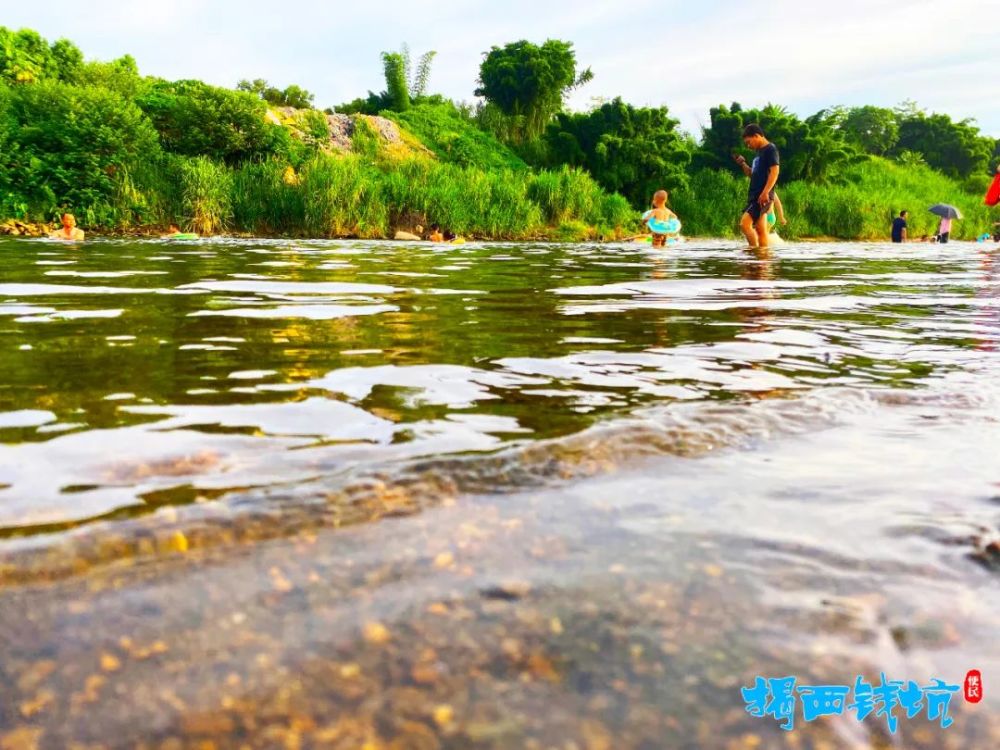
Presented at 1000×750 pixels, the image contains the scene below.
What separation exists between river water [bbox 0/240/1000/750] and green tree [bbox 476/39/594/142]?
113 feet

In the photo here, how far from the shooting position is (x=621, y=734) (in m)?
0.86

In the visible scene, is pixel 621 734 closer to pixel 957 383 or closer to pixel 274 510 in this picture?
pixel 274 510

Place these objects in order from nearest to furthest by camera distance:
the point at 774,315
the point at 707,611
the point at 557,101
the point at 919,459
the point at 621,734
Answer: the point at 621,734 → the point at 707,611 → the point at 919,459 → the point at 774,315 → the point at 557,101

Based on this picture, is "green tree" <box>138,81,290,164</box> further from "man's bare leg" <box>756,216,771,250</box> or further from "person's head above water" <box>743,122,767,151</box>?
"person's head above water" <box>743,122,767,151</box>

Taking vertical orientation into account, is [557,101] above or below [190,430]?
above

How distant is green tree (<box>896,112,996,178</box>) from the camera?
51.5 m

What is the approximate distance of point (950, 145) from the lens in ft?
171

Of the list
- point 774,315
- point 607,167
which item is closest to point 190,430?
point 774,315

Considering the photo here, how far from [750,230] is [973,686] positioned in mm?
12899

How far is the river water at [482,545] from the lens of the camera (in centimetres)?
90

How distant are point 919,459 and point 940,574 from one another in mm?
618

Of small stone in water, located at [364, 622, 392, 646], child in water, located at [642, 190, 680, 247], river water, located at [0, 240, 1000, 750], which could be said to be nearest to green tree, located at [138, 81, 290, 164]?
child in water, located at [642, 190, 680, 247]

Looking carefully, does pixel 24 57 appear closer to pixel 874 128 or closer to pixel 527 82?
pixel 527 82

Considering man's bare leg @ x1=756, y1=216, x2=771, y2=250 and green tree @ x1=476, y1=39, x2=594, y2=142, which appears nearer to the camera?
man's bare leg @ x1=756, y1=216, x2=771, y2=250
